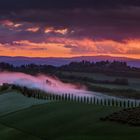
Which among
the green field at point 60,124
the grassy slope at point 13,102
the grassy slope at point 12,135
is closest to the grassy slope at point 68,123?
the green field at point 60,124

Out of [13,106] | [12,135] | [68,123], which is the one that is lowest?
[12,135]

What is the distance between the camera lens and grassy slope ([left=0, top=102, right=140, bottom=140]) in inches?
898

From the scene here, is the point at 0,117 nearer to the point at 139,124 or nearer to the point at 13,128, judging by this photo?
the point at 13,128

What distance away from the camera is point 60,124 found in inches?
1020

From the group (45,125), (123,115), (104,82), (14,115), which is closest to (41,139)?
(45,125)

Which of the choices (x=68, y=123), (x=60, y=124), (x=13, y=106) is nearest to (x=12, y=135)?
(x=60, y=124)

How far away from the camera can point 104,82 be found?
81.5 m

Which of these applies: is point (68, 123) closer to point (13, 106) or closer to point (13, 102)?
point (13, 106)

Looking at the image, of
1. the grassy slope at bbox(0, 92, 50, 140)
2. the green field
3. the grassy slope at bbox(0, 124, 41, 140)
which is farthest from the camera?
the grassy slope at bbox(0, 92, 50, 140)

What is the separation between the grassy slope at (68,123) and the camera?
22.8 m

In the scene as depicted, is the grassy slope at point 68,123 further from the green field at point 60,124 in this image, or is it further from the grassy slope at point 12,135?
the grassy slope at point 12,135

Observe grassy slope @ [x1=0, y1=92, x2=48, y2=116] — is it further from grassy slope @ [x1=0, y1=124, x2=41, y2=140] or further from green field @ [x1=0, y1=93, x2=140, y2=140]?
grassy slope @ [x1=0, y1=124, x2=41, y2=140]

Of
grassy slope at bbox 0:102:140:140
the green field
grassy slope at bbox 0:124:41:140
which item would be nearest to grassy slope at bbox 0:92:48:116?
the green field

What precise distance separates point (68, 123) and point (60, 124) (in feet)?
1.33
